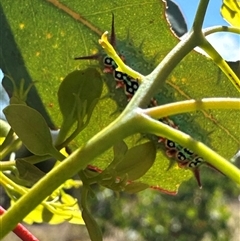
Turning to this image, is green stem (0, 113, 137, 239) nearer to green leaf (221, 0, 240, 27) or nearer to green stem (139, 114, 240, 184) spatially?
green stem (139, 114, 240, 184)

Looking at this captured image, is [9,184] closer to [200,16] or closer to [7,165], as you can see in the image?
[7,165]

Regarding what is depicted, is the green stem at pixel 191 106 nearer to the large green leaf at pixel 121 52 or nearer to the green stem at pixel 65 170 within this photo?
the green stem at pixel 65 170

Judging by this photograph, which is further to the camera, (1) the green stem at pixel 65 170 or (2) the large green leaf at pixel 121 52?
(2) the large green leaf at pixel 121 52

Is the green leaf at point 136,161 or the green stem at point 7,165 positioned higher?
the green stem at point 7,165

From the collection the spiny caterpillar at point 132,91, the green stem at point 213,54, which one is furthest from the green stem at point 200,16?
the spiny caterpillar at point 132,91

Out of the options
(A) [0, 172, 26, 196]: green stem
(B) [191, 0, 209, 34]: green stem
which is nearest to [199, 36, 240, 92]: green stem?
(B) [191, 0, 209, 34]: green stem

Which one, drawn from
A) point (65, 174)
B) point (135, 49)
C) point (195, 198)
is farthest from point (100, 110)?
point (195, 198)
